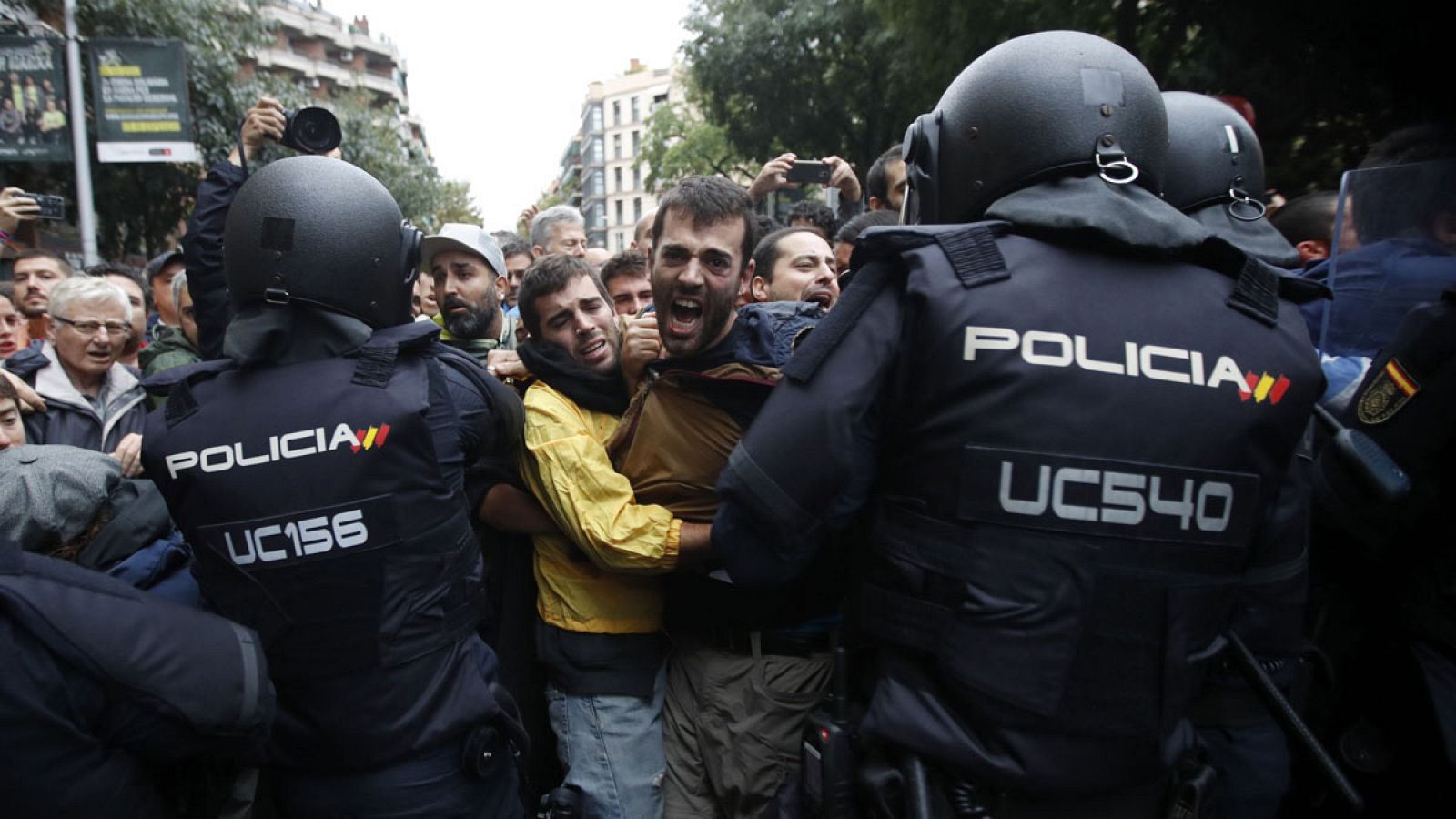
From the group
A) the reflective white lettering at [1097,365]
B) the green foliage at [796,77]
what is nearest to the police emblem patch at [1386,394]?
the reflective white lettering at [1097,365]

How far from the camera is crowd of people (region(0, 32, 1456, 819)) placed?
1.51 m

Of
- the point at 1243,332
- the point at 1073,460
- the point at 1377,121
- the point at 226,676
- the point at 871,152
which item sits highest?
the point at 871,152

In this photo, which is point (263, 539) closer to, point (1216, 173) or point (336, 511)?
point (336, 511)

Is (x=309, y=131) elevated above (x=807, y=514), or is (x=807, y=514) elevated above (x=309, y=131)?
(x=309, y=131)

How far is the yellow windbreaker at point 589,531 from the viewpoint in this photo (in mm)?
2146

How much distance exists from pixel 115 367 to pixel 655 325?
2750 mm

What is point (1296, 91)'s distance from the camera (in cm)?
571

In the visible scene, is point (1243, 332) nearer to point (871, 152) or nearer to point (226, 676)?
point (226, 676)

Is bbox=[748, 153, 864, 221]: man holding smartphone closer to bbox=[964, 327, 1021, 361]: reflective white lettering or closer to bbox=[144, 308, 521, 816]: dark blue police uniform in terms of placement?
bbox=[144, 308, 521, 816]: dark blue police uniform

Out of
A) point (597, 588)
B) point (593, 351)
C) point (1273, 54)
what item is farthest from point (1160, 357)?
point (1273, 54)

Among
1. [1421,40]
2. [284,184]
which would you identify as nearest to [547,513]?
[284,184]

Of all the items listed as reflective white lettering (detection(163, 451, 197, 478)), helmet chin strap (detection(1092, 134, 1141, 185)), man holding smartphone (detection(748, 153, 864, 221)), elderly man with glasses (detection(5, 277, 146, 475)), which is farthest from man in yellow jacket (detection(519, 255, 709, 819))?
man holding smartphone (detection(748, 153, 864, 221))

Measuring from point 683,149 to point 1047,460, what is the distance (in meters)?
36.7

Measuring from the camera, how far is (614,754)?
2279 millimetres
